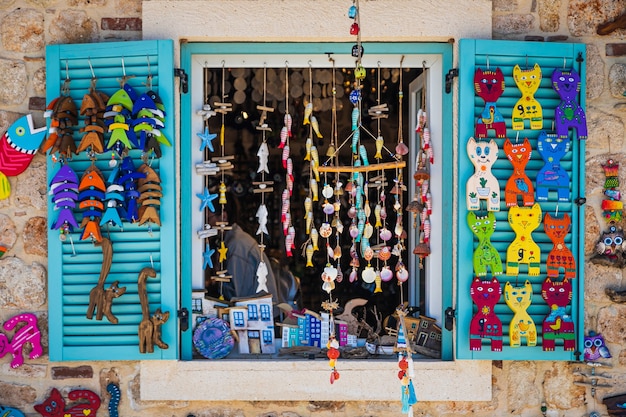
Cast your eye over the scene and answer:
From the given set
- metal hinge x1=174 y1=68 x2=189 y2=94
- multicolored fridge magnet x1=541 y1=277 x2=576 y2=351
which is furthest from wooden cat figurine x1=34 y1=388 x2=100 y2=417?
multicolored fridge magnet x1=541 y1=277 x2=576 y2=351

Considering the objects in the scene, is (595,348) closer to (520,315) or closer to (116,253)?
(520,315)

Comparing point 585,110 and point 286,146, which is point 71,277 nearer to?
point 286,146

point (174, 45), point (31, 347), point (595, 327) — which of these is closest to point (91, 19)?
point (174, 45)

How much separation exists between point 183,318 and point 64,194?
3.10ft

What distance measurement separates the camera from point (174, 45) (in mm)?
4340

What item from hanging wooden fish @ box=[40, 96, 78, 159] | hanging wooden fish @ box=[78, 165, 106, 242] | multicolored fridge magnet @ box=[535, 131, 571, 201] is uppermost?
hanging wooden fish @ box=[40, 96, 78, 159]

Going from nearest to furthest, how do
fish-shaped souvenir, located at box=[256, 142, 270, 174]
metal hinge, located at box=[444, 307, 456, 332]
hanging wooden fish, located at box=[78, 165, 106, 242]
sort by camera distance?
hanging wooden fish, located at box=[78, 165, 106, 242] < metal hinge, located at box=[444, 307, 456, 332] < fish-shaped souvenir, located at box=[256, 142, 270, 174]

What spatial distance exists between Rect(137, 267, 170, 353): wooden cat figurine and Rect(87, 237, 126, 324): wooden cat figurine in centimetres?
11

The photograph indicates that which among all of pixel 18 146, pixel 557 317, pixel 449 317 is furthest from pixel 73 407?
pixel 557 317

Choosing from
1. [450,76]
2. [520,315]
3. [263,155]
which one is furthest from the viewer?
[263,155]

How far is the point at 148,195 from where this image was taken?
416cm

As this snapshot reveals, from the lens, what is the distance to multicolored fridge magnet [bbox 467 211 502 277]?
13.8 feet

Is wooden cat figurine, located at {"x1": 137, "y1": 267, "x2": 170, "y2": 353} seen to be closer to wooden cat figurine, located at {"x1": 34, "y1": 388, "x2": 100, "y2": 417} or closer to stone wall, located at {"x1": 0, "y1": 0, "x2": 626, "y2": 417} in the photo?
stone wall, located at {"x1": 0, "y1": 0, "x2": 626, "y2": 417}

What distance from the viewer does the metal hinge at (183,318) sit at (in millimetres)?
4359
